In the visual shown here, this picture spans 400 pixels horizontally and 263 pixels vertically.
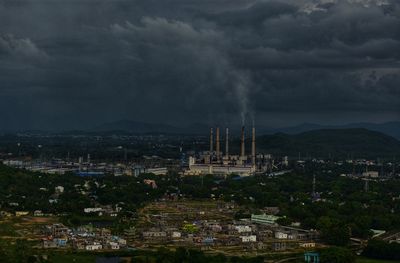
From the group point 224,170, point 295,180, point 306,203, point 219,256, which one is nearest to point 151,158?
point 224,170

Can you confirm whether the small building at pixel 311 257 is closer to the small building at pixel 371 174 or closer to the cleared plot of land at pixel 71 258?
the cleared plot of land at pixel 71 258

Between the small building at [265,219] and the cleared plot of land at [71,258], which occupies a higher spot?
the small building at [265,219]

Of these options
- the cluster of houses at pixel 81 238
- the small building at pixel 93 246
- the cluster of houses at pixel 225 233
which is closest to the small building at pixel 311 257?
the cluster of houses at pixel 225 233

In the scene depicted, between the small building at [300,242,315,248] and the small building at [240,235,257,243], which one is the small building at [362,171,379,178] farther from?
the small building at [300,242,315,248]

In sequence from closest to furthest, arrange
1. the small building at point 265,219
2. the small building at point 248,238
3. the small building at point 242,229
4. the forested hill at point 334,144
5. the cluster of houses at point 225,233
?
the cluster of houses at point 225,233, the small building at point 248,238, the small building at point 242,229, the small building at point 265,219, the forested hill at point 334,144

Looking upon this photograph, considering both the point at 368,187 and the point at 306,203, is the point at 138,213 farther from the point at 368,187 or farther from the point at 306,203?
the point at 368,187

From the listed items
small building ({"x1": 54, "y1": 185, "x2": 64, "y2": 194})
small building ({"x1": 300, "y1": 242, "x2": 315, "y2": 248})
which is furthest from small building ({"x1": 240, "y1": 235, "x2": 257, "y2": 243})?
small building ({"x1": 54, "y1": 185, "x2": 64, "y2": 194})
